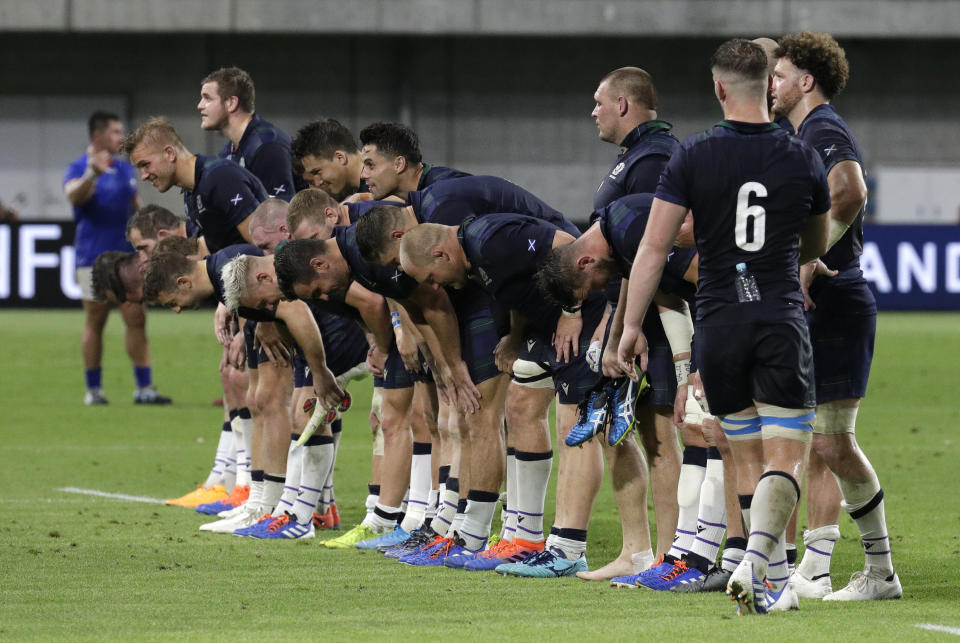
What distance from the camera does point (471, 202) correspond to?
23.5ft

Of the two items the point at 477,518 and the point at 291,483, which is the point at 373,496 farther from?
the point at 477,518

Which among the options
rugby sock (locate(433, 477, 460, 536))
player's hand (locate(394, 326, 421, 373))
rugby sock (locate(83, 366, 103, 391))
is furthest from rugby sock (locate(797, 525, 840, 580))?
rugby sock (locate(83, 366, 103, 391))

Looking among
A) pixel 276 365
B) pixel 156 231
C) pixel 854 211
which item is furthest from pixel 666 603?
pixel 156 231

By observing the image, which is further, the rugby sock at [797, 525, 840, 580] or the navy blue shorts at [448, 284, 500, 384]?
the navy blue shorts at [448, 284, 500, 384]

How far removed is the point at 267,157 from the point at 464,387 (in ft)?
10.9

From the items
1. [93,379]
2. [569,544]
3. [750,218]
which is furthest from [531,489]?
[93,379]

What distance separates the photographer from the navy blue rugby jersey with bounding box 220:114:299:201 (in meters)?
9.82

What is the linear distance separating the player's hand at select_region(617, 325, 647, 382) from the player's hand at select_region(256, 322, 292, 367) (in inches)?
117

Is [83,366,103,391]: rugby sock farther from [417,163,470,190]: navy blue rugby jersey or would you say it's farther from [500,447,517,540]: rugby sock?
[500,447,517,540]: rugby sock

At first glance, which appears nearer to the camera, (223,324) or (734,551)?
(734,551)

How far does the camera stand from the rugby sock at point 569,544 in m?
6.79

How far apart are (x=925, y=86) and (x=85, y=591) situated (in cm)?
3221

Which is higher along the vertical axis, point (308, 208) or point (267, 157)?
point (267, 157)

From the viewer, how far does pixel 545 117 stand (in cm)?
3525
